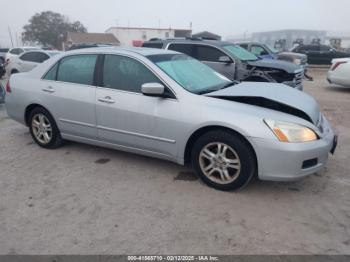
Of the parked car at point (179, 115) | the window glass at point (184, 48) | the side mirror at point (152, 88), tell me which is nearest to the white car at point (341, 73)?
the window glass at point (184, 48)

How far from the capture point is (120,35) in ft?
225

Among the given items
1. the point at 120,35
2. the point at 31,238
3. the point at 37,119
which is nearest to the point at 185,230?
the point at 31,238

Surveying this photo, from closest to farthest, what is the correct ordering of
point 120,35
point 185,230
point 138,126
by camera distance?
point 185,230
point 138,126
point 120,35

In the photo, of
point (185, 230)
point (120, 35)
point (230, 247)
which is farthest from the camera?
point (120, 35)

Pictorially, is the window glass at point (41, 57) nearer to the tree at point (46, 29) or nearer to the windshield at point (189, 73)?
the windshield at point (189, 73)

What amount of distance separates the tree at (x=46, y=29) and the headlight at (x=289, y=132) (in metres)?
77.2

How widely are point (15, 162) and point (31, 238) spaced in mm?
2058

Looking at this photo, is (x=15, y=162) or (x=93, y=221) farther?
(x=15, y=162)

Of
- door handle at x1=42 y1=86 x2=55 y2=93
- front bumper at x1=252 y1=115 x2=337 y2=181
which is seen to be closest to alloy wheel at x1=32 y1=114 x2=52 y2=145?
door handle at x1=42 y1=86 x2=55 y2=93

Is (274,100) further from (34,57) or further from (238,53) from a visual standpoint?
(34,57)

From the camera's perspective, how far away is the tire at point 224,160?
3.43 m

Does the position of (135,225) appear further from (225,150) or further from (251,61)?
(251,61)

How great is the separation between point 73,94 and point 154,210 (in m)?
2.13

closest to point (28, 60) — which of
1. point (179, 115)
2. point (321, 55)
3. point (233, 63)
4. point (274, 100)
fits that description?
point (233, 63)
